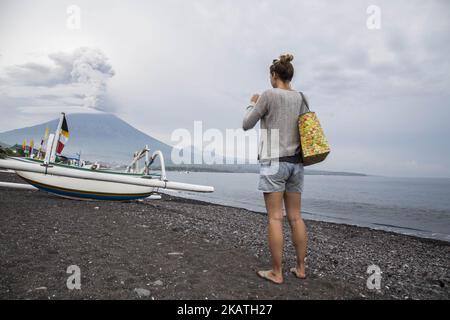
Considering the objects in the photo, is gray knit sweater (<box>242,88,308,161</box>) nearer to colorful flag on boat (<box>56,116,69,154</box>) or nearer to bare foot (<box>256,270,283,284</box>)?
bare foot (<box>256,270,283,284</box>)

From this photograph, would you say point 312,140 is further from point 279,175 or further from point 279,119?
point 279,175

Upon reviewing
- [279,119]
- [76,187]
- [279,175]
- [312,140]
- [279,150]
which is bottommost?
[76,187]

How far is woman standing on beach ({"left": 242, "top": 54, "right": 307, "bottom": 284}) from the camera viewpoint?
384 cm

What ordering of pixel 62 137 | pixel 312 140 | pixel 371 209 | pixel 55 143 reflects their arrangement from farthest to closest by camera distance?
pixel 371 209 < pixel 62 137 < pixel 55 143 < pixel 312 140

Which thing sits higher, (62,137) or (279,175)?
(62,137)

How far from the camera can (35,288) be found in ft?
11.4

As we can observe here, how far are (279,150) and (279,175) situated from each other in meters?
0.35

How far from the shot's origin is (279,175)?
12.5 ft

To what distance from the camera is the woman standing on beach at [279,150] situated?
151 inches

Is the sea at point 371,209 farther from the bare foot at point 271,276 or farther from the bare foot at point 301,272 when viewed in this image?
the bare foot at point 271,276

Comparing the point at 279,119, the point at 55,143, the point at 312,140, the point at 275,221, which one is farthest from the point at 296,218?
the point at 55,143

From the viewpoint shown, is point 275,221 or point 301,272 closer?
point 275,221
